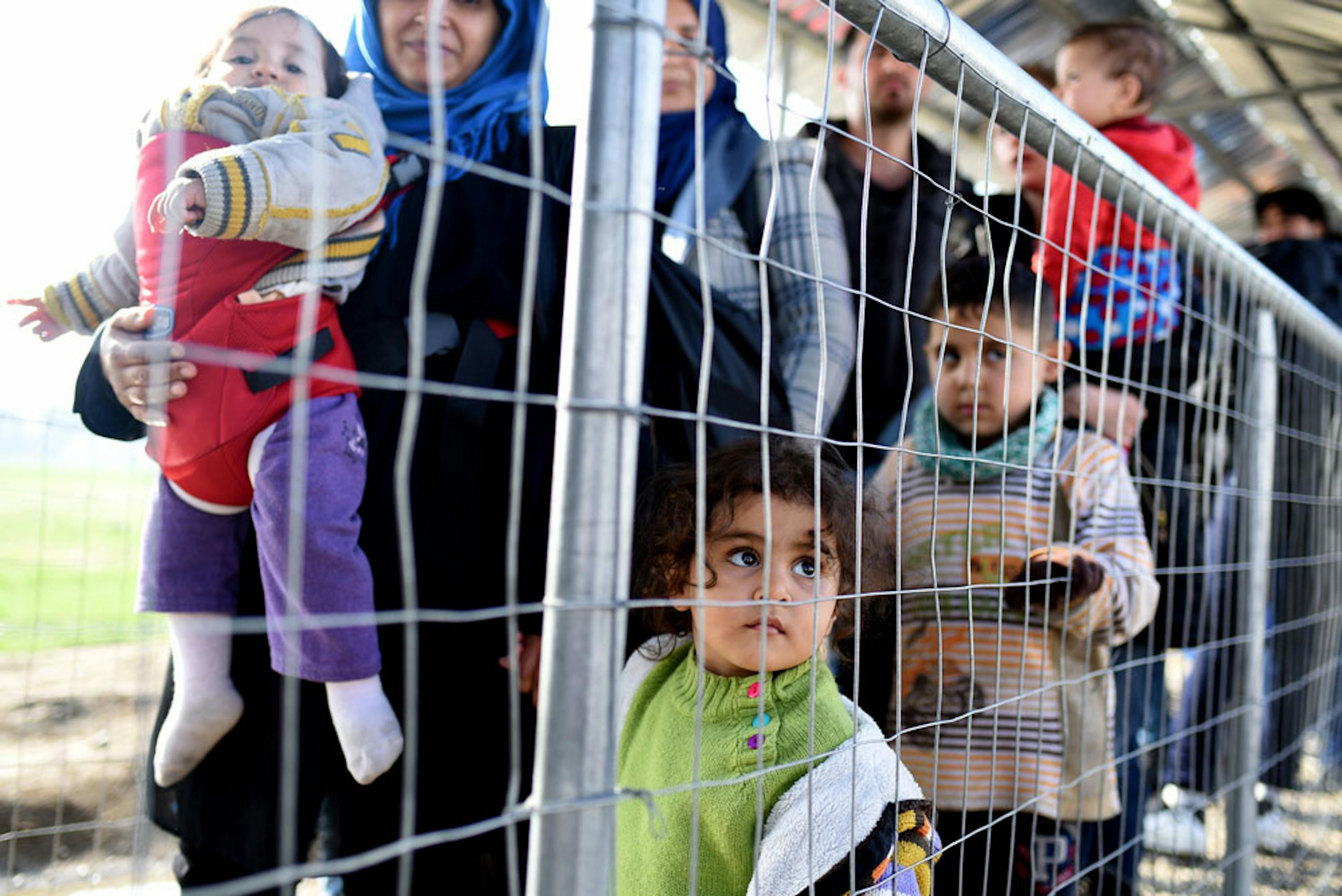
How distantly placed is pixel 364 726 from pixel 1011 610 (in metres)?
1.02

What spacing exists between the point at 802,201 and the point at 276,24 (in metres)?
0.89

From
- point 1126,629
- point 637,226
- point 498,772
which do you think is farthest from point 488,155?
point 1126,629

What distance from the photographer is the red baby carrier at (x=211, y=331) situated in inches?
44.4

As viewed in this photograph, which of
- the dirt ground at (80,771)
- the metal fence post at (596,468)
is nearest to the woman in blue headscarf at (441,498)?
the dirt ground at (80,771)

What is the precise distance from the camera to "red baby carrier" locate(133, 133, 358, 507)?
3.70 ft

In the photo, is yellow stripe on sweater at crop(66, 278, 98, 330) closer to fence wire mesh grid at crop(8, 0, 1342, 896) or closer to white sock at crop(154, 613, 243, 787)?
fence wire mesh grid at crop(8, 0, 1342, 896)

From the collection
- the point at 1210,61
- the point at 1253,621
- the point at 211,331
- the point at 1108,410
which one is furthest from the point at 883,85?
the point at 1210,61

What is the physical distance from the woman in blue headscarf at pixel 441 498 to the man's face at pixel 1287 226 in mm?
2938

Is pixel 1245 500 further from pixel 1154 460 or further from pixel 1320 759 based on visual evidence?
pixel 1320 759

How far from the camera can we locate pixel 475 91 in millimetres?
1401

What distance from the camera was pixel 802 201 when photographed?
69.4 inches

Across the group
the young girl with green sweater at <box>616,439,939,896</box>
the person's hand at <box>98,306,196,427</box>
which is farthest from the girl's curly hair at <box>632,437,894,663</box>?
the person's hand at <box>98,306,196,427</box>

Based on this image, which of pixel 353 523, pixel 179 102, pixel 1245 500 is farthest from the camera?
pixel 1245 500

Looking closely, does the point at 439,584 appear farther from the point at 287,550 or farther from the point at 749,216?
the point at 749,216
